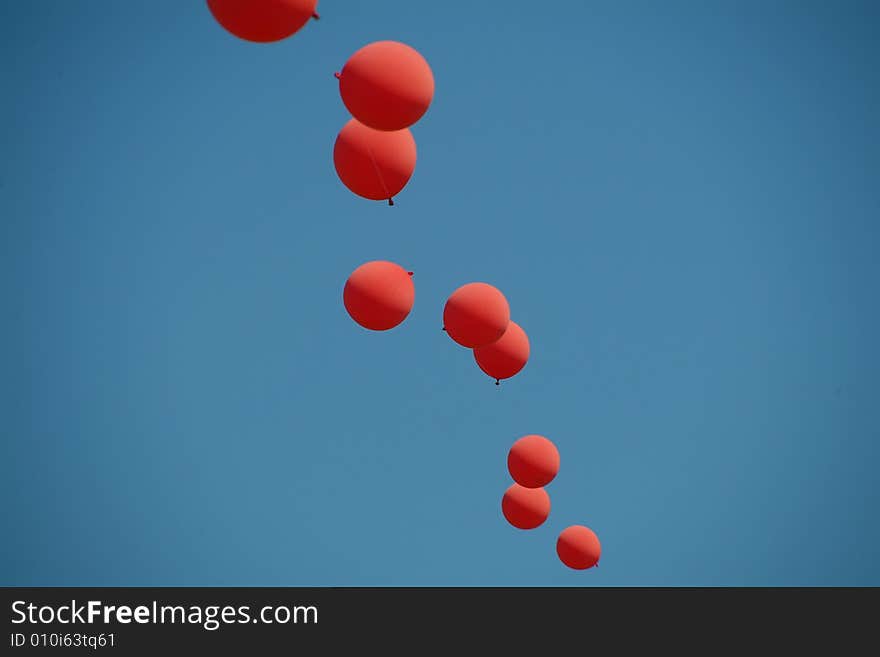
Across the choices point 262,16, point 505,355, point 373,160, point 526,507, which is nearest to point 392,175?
point 373,160

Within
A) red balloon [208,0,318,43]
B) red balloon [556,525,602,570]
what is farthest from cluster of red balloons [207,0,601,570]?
red balloon [556,525,602,570]

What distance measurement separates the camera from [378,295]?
15.1ft

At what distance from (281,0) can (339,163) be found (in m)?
1.23

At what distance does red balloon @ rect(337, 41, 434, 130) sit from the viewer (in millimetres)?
3543

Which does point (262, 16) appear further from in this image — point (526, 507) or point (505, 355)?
point (526, 507)

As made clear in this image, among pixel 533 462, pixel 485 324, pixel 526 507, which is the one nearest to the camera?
pixel 485 324

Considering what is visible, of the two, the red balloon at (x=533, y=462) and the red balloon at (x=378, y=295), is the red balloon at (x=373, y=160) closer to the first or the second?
the red balloon at (x=378, y=295)

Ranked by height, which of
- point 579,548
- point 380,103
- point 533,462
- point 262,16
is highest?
point 380,103

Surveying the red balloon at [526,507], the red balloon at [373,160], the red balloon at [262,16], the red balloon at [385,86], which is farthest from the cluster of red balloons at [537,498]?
the red balloon at [262,16]

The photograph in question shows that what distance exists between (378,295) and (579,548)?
3.37 meters
